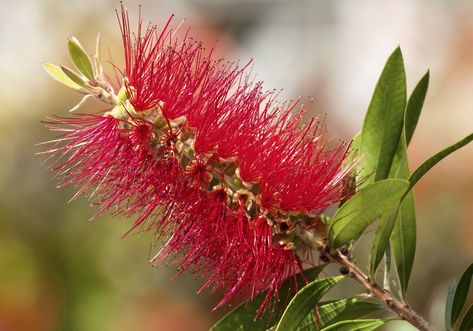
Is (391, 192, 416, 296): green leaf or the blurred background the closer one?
(391, 192, 416, 296): green leaf

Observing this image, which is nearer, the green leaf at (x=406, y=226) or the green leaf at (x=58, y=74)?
the green leaf at (x=58, y=74)

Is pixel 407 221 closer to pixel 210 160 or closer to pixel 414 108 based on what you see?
pixel 414 108

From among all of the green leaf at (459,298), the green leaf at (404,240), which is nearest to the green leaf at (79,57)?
the green leaf at (404,240)

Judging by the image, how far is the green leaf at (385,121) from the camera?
109 centimetres

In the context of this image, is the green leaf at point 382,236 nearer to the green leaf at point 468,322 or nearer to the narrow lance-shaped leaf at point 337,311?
the narrow lance-shaped leaf at point 337,311

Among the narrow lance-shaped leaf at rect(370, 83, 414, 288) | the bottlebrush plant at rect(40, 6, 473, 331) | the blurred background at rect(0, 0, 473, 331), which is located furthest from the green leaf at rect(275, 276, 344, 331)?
the blurred background at rect(0, 0, 473, 331)

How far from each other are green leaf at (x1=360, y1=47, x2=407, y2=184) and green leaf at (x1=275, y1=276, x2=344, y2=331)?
0.19 meters

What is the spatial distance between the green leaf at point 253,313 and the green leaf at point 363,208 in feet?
0.31

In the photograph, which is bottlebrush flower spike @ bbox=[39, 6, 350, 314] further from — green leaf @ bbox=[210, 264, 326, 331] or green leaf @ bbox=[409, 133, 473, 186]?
green leaf @ bbox=[409, 133, 473, 186]

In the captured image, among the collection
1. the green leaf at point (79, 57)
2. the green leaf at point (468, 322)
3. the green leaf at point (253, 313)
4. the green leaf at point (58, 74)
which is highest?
the green leaf at point (79, 57)

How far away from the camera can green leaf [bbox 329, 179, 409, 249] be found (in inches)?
36.9

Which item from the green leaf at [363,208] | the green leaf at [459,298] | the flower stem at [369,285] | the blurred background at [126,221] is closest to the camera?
the green leaf at [363,208]

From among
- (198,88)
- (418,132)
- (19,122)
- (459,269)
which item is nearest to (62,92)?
(19,122)

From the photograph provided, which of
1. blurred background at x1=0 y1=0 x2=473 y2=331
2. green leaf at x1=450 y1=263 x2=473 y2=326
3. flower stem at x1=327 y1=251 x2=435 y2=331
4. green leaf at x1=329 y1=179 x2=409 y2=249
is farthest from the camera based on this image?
blurred background at x1=0 y1=0 x2=473 y2=331
